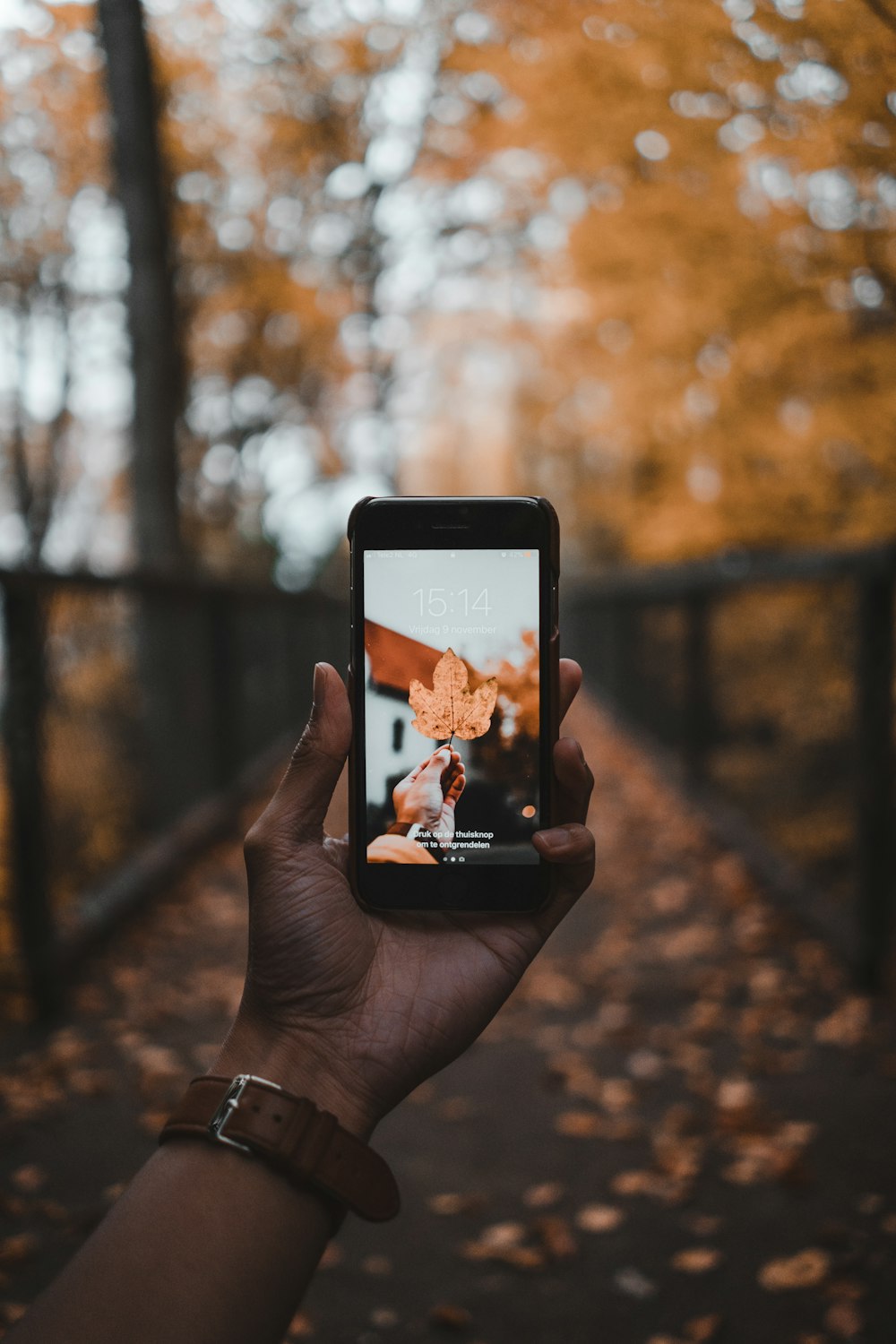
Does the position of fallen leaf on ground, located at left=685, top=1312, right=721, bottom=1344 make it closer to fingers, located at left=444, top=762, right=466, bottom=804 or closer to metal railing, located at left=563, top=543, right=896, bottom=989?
fingers, located at left=444, top=762, right=466, bottom=804

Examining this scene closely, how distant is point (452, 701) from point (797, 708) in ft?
14.6

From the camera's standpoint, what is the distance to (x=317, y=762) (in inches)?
58.7

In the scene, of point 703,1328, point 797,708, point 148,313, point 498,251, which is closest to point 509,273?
point 498,251

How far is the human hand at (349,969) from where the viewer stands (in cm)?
152

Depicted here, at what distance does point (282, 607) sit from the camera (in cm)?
1150

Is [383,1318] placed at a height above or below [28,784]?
below

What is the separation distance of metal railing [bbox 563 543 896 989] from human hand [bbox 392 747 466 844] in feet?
9.67

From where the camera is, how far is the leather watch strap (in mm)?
1382

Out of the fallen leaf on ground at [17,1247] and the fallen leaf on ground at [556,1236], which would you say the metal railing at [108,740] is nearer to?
the fallen leaf on ground at [17,1247]

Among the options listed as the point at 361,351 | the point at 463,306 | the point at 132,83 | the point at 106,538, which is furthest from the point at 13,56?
the point at 106,538

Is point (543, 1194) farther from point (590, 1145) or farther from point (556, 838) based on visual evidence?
point (556, 838)

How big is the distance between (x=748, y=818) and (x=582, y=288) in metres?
3.78

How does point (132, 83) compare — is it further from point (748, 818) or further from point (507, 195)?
point (748, 818)

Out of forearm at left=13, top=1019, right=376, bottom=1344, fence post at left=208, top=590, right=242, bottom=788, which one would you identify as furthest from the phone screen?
fence post at left=208, top=590, right=242, bottom=788
